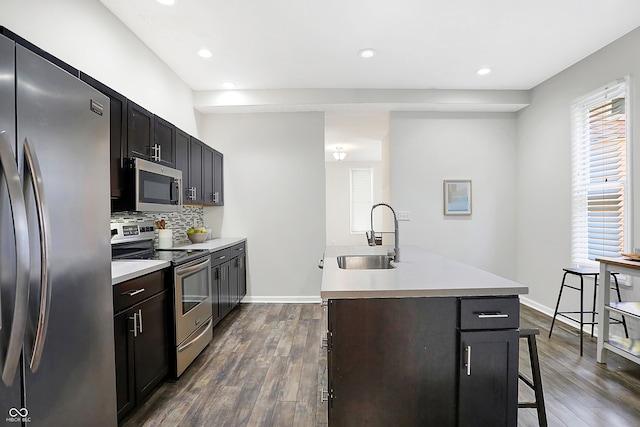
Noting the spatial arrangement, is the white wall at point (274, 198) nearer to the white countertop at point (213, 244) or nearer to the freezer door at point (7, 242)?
the white countertop at point (213, 244)

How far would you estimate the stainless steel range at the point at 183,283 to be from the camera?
94.0 inches

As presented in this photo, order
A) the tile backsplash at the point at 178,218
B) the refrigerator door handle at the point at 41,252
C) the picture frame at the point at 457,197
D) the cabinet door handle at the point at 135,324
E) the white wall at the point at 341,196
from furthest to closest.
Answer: the white wall at the point at 341,196, the picture frame at the point at 457,197, the tile backsplash at the point at 178,218, the cabinet door handle at the point at 135,324, the refrigerator door handle at the point at 41,252

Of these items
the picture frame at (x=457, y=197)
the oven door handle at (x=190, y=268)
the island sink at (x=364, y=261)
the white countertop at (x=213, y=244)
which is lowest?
the oven door handle at (x=190, y=268)

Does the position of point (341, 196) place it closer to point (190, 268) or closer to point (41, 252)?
point (190, 268)

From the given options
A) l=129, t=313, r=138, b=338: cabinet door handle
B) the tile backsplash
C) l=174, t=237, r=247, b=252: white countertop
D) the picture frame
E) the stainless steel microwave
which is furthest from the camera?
the picture frame

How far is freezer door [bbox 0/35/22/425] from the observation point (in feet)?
2.94

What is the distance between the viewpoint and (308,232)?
4516 millimetres

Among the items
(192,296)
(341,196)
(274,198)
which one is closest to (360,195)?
(341,196)

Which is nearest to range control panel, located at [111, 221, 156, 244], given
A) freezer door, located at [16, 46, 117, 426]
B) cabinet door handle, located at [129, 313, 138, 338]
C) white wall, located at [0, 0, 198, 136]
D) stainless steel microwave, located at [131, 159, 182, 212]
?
stainless steel microwave, located at [131, 159, 182, 212]

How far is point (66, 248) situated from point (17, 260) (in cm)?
24

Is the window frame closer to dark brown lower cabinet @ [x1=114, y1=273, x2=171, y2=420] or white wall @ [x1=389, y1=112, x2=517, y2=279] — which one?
white wall @ [x1=389, y1=112, x2=517, y2=279]

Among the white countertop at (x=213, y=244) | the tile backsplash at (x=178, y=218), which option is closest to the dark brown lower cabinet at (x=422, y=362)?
the white countertop at (x=213, y=244)

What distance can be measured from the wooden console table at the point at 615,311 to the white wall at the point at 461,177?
1.88 meters

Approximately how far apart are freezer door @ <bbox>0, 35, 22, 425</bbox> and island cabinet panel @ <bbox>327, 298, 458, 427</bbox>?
3.59 ft
